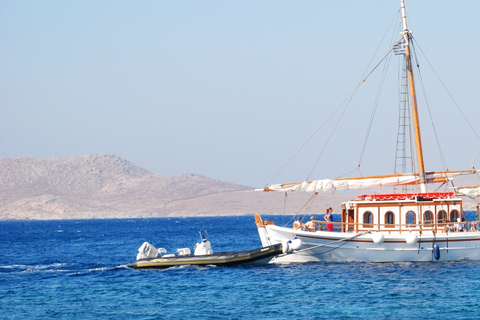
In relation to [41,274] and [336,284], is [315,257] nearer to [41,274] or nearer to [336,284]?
[336,284]

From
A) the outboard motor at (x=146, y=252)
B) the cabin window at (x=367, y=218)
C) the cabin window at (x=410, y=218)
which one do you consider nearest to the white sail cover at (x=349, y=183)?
the cabin window at (x=367, y=218)

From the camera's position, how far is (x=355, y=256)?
42031 mm

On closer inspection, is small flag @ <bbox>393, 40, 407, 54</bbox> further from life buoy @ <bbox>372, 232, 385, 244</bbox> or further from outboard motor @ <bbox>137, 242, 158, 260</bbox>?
outboard motor @ <bbox>137, 242, 158, 260</bbox>

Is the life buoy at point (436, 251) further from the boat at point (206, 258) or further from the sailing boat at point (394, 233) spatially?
the boat at point (206, 258)

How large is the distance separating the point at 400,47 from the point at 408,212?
11.4 metres

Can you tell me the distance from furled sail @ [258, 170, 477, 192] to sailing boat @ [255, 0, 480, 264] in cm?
8

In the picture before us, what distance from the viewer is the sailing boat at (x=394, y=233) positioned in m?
41.0

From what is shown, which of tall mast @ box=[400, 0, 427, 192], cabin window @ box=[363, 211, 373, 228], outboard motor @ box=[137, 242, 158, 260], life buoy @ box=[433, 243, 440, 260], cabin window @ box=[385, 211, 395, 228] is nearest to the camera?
life buoy @ box=[433, 243, 440, 260]

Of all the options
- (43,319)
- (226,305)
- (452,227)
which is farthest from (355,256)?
(43,319)

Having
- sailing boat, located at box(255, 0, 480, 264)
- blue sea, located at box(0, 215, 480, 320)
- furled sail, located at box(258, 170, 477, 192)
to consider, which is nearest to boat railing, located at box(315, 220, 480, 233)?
sailing boat, located at box(255, 0, 480, 264)

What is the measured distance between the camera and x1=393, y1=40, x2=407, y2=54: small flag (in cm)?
4600

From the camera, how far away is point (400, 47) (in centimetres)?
4616

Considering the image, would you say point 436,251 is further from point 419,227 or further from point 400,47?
point 400,47

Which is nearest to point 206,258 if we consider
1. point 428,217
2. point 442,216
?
point 428,217
